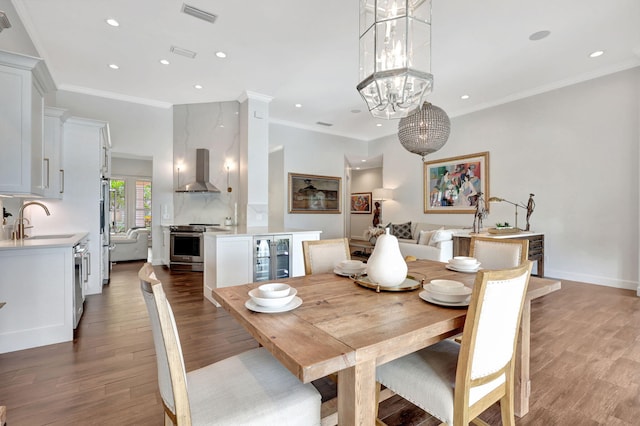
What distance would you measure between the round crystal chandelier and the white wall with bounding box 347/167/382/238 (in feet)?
23.3

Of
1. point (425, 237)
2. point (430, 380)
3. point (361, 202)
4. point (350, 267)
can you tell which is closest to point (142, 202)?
point (361, 202)

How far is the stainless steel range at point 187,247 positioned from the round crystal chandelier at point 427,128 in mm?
4017

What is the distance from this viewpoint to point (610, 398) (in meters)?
1.80

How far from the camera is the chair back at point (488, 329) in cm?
108

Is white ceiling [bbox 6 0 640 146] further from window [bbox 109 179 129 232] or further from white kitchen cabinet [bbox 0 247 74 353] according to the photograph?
window [bbox 109 179 129 232]

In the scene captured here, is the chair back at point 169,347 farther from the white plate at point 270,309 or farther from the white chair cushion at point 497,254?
the white chair cushion at point 497,254

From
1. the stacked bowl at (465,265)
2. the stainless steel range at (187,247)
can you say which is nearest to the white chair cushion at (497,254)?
the stacked bowl at (465,265)

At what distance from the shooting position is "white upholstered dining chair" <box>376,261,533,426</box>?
3.60ft

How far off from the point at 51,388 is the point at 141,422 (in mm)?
798

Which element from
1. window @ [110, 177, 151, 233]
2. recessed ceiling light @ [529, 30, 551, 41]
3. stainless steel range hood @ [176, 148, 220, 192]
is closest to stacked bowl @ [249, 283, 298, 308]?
recessed ceiling light @ [529, 30, 551, 41]

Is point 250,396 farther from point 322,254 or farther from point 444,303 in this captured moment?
point 322,254

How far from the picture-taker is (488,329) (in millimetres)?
1139

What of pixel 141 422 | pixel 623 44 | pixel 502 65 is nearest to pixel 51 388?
pixel 141 422

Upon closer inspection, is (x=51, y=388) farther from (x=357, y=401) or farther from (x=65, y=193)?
(x=65, y=193)
